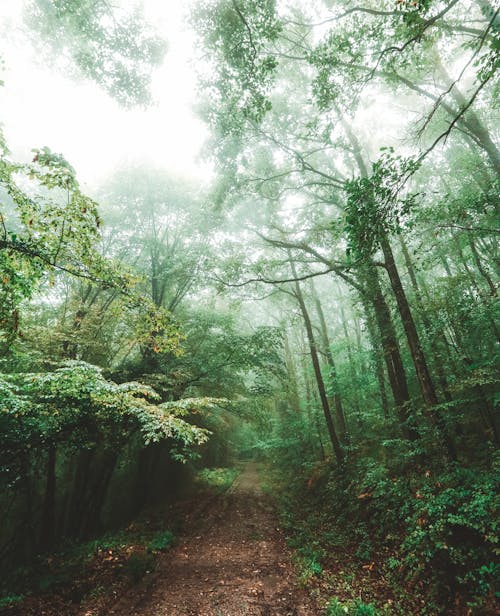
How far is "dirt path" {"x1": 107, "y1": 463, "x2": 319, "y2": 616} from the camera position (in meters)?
4.62

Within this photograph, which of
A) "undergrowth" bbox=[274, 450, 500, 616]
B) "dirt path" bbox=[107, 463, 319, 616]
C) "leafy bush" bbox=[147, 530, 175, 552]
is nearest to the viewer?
"undergrowth" bbox=[274, 450, 500, 616]

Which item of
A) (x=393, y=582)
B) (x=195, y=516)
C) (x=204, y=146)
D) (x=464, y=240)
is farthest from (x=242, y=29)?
(x=195, y=516)

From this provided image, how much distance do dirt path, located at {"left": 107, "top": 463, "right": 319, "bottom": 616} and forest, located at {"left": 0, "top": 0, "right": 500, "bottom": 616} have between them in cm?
6

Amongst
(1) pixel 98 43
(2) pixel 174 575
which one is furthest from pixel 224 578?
(1) pixel 98 43

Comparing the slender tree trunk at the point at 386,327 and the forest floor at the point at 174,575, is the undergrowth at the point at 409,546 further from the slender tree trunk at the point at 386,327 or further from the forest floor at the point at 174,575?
the slender tree trunk at the point at 386,327

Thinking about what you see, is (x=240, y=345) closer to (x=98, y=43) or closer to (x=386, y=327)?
(x=386, y=327)

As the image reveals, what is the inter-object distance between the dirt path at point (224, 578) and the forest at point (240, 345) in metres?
0.06

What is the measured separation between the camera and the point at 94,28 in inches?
293

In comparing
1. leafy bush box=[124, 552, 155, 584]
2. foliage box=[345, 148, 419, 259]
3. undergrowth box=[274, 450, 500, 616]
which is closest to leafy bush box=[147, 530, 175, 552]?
leafy bush box=[124, 552, 155, 584]

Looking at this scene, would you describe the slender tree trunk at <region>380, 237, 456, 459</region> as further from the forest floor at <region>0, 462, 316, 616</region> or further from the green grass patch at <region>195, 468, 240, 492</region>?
the green grass patch at <region>195, 468, 240, 492</region>

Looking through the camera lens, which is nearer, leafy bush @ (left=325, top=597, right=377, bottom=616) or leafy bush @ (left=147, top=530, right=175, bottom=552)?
leafy bush @ (left=325, top=597, right=377, bottom=616)

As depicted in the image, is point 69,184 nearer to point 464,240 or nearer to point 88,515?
point 88,515

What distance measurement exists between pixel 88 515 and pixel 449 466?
1093 cm

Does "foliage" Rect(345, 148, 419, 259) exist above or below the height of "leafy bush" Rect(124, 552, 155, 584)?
above
